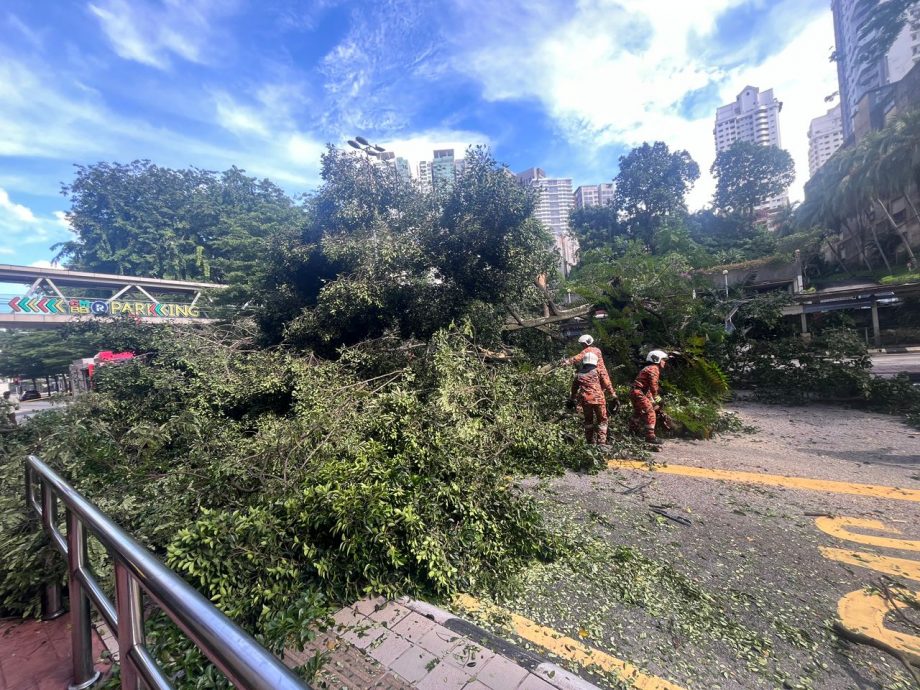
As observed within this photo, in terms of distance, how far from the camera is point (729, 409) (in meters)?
7.75

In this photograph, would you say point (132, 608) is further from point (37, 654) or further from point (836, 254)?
point (836, 254)

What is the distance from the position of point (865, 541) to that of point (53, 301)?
1017 inches

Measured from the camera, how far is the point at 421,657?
2096mm

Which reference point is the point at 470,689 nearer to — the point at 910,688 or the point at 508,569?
the point at 508,569

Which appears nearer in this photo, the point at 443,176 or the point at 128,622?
the point at 128,622

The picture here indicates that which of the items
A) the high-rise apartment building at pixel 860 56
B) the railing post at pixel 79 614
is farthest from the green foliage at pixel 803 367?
the high-rise apartment building at pixel 860 56

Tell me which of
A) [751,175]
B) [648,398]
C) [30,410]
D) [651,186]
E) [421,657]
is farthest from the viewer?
[751,175]

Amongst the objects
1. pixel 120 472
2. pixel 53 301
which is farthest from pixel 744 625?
pixel 53 301

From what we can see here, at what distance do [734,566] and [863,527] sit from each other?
1.43 metres

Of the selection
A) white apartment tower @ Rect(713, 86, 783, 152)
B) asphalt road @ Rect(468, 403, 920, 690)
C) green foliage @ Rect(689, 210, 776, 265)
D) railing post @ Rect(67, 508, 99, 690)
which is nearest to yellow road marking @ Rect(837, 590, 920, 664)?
asphalt road @ Rect(468, 403, 920, 690)

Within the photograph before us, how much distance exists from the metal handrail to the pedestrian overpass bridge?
49.5ft

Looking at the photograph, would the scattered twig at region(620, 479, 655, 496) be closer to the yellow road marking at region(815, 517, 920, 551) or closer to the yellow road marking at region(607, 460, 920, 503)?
the yellow road marking at region(607, 460, 920, 503)

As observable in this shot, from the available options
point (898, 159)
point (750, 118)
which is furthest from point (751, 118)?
point (898, 159)

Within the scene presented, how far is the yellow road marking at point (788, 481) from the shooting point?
154 inches
